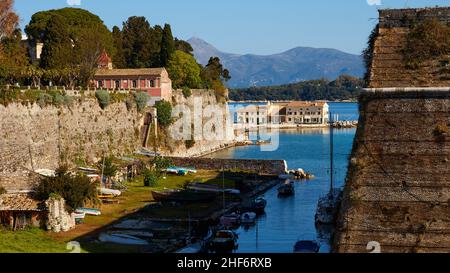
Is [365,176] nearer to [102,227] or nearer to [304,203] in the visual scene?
[102,227]

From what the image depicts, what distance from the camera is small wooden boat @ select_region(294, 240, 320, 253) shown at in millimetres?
24219

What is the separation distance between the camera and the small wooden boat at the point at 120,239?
25219 mm

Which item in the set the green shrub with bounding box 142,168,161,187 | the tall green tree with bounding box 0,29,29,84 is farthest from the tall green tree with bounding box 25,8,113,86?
the green shrub with bounding box 142,168,161,187

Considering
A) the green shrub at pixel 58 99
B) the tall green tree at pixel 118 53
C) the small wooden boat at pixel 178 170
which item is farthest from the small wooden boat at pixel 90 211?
the tall green tree at pixel 118 53

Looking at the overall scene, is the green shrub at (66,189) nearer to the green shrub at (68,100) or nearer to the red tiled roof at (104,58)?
the green shrub at (68,100)

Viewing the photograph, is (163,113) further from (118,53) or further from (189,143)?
(118,53)

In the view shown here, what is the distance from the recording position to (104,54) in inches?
2566

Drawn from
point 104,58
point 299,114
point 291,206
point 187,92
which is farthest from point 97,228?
point 299,114

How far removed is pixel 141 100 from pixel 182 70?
14318 millimetres

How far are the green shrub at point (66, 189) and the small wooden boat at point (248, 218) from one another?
6.38 metres

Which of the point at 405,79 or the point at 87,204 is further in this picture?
the point at 87,204
